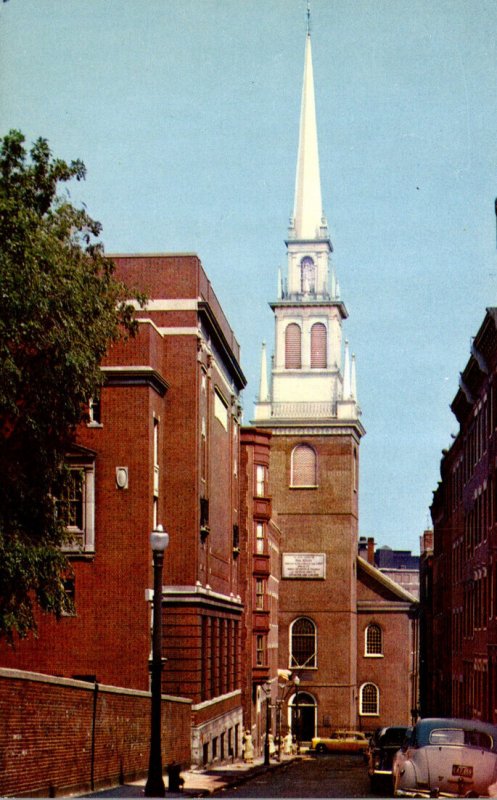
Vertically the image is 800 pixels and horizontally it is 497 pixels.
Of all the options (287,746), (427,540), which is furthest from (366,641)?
(427,540)

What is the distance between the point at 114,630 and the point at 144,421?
557 centimetres

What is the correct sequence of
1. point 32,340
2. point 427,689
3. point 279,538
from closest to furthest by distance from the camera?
point 32,340, point 279,538, point 427,689

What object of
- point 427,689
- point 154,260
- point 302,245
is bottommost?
point 427,689

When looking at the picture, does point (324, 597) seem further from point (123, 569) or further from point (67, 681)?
point (67, 681)

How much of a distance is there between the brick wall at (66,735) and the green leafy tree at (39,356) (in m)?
2.50

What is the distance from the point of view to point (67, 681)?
24594mm

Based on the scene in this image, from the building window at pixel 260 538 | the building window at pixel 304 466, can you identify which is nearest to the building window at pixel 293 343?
the building window at pixel 304 466

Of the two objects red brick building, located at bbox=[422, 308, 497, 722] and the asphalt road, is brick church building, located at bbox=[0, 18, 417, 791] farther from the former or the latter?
red brick building, located at bbox=[422, 308, 497, 722]

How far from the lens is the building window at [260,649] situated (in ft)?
241

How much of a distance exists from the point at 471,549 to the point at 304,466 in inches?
1544

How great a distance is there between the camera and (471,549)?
5766 cm

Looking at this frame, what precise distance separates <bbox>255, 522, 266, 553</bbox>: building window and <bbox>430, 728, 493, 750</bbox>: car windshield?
53.5m

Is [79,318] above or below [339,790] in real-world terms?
above

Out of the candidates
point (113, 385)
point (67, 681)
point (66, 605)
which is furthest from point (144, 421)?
point (67, 681)
